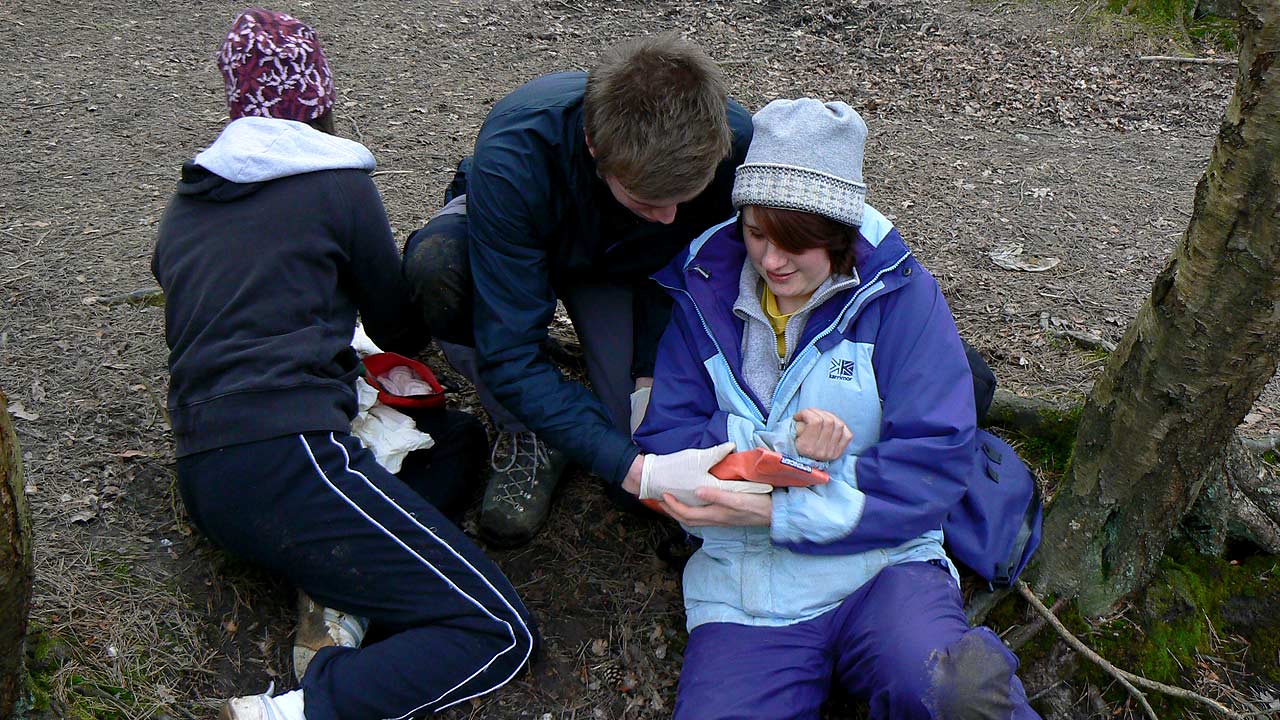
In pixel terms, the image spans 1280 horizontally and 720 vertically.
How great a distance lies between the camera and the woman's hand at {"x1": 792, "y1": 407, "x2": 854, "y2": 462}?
8.02 ft

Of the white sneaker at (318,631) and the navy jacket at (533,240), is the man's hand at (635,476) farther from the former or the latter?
the white sneaker at (318,631)

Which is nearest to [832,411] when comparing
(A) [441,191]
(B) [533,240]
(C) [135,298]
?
(B) [533,240]

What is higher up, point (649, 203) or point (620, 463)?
point (649, 203)

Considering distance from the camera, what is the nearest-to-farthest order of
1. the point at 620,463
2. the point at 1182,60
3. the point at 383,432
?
1. the point at 620,463
2. the point at 383,432
3. the point at 1182,60

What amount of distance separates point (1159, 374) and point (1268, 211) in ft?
1.60

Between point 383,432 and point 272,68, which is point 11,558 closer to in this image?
point 383,432

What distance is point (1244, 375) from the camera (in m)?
2.33

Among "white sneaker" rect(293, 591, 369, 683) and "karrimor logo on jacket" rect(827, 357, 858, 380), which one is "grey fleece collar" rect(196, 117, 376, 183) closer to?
"white sneaker" rect(293, 591, 369, 683)

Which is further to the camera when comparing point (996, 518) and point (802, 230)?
point (996, 518)

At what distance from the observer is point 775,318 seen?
2711 mm

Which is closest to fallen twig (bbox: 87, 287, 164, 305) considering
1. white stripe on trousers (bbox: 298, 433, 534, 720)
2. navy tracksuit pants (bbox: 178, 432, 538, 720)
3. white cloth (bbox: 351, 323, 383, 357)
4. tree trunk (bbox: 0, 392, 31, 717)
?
white cloth (bbox: 351, 323, 383, 357)

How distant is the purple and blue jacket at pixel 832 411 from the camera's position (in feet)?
8.03

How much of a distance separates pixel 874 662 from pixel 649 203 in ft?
4.37

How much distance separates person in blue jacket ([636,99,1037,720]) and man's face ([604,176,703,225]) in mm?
173
